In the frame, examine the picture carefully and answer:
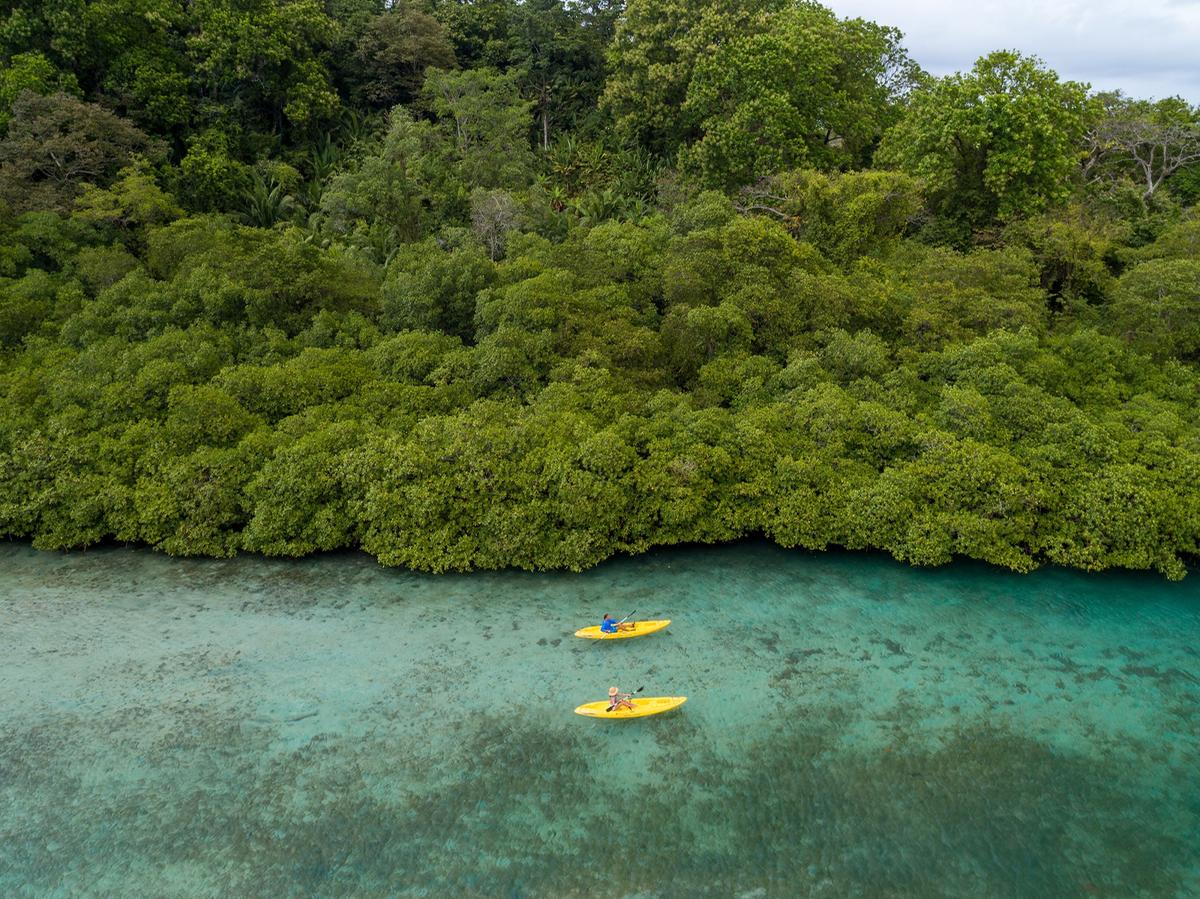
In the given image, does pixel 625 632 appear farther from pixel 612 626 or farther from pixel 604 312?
pixel 604 312

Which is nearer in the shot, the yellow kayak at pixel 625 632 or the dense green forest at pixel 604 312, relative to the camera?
the yellow kayak at pixel 625 632

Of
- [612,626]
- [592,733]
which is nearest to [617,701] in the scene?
[592,733]

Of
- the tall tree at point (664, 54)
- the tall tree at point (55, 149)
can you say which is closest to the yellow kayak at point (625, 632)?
the tall tree at point (55, 149)

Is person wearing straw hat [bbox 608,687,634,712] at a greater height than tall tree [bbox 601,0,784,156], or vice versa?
tall tree [bbox 601,0,784,156]

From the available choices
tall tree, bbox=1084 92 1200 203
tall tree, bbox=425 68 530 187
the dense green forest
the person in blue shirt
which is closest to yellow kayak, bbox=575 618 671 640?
the person in blue shirt

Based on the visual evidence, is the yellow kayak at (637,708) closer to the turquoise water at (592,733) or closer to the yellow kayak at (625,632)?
the turquoise water at (592,733)

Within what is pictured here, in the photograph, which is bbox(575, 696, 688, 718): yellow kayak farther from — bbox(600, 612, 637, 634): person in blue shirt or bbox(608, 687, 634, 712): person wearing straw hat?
bbox(600, 612, 637, 634): person in blue shirt
